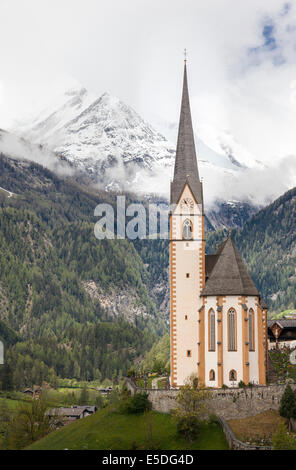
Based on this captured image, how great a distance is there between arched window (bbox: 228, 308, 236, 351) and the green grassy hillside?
15.3 meters

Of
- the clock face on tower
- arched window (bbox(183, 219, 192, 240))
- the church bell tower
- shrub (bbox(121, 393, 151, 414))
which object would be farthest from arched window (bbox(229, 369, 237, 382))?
the clock face on tower

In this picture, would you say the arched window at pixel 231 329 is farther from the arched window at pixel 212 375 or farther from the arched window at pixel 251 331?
A: the arched window at pixel 212 375

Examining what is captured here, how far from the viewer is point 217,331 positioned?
102 m

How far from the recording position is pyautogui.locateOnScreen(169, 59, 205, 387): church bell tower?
10525 cm

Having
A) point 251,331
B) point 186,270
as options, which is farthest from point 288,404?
point 186,270

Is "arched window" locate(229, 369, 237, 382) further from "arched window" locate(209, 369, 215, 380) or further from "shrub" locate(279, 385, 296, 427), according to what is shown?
"shrub" locate(279, 385, 296, 427)

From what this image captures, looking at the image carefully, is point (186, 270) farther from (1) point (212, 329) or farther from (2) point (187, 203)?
(2) point (187, 203)

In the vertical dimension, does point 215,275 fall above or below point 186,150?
below

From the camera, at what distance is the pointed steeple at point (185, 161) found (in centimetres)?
11112

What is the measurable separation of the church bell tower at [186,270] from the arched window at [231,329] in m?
4.35
